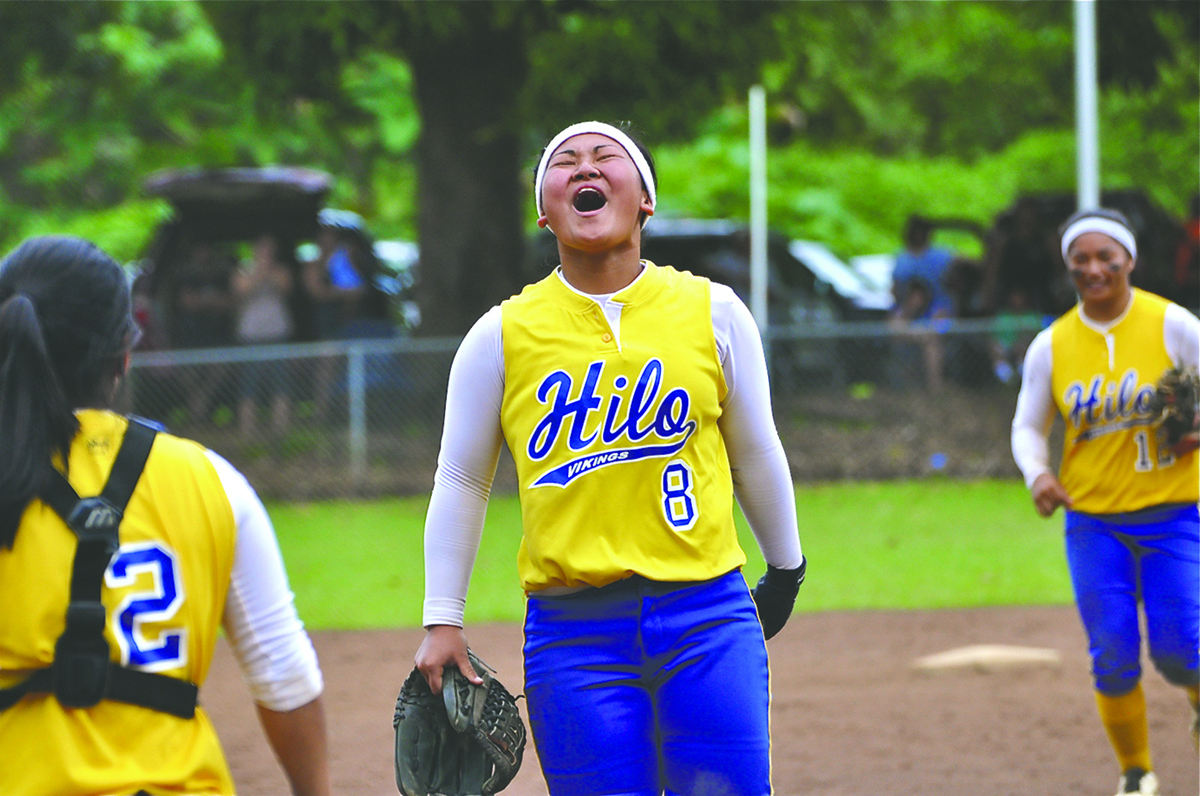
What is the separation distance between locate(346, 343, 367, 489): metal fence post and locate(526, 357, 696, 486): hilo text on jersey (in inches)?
408

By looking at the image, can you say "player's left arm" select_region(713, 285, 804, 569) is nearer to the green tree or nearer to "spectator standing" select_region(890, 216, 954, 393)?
the green tree

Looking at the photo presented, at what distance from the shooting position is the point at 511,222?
15.8 m

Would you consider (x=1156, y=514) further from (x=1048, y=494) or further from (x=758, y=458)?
(x=758, y=458)

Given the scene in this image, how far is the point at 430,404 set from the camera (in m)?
13.7

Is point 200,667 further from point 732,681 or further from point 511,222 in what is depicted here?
point 511,222

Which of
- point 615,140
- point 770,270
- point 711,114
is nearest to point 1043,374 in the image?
point 615,140

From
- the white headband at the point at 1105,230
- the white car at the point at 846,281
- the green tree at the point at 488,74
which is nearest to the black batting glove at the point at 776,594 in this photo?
the white headband at the point at 1105,230

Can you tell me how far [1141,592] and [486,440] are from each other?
2.91 m

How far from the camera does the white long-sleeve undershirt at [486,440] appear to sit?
3301 mm

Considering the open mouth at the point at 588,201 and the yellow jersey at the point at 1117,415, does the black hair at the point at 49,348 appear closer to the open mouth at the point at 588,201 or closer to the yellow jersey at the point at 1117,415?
the open mouth at the point at 588,201

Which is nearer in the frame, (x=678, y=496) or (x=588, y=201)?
(x=678, y=496)

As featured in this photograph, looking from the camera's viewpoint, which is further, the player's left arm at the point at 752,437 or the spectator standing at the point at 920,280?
the spectator standing at the point at 920,280

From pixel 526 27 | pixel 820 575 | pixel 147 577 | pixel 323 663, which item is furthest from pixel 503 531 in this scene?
pixel 147 577

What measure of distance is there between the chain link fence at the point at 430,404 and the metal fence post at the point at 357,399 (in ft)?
0.04
